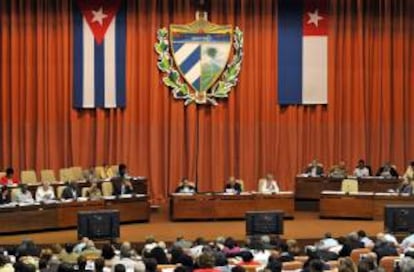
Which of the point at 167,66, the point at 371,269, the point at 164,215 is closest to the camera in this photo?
the point at 371,269

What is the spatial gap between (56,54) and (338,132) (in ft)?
25.2

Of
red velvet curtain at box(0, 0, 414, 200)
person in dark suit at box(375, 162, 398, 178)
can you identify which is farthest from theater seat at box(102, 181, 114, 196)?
person in dark suit at box(375, 162, 398, 178)

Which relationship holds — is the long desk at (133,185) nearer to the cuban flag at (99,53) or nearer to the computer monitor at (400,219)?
the cuban flag at (99,53)

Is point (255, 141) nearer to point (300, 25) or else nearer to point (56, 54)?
point (300, 25)

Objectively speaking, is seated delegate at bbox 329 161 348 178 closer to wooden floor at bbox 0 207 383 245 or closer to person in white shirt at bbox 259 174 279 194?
wooden floor at bbox 0 207 383 245

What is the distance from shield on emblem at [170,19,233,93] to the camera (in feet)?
74.1

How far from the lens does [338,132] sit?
2341 centimetres

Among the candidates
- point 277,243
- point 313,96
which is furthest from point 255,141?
point 277,243

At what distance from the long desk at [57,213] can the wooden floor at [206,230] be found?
0.56 ft

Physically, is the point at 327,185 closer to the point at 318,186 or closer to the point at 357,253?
the point at 318,186

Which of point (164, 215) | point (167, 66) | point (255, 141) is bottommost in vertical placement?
point (164, 215)

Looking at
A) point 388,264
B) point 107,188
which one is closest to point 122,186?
point 107,188

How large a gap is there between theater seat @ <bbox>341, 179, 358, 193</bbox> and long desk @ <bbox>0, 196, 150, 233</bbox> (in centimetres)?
452

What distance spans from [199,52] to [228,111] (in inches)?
69.1
